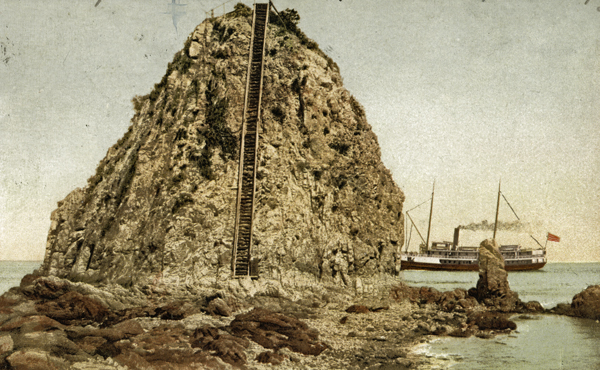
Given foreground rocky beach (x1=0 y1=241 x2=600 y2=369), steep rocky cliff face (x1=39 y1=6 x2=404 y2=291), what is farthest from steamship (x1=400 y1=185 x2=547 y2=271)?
foreground rocky beach (x1=0 y1=241 x2=600 y2=369)

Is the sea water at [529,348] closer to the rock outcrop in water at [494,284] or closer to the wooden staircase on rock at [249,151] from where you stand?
the rock outcrop in water at [494,284]

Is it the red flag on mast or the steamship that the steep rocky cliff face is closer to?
the red flag on mast

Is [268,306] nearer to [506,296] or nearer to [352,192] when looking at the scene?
[352,192]

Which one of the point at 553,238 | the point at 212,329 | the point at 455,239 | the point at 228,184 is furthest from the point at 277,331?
the point at 455,239

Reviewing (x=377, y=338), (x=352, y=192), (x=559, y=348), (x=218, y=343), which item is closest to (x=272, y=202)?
(x=352, y=192)

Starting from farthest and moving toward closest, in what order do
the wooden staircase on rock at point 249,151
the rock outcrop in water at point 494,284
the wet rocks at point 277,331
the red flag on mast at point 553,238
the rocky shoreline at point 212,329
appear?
1. the red flag on mast at point 553,238
2. the rock outcrop in water at point 494,284
3. the wooden staircase on rock at point 249,151
4. the wet rocks at point 277,331
5. the rocky shoreline at point 212,329

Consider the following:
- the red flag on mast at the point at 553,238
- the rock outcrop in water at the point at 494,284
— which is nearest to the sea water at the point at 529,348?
the rock outcrop in water at the point at 494,284
